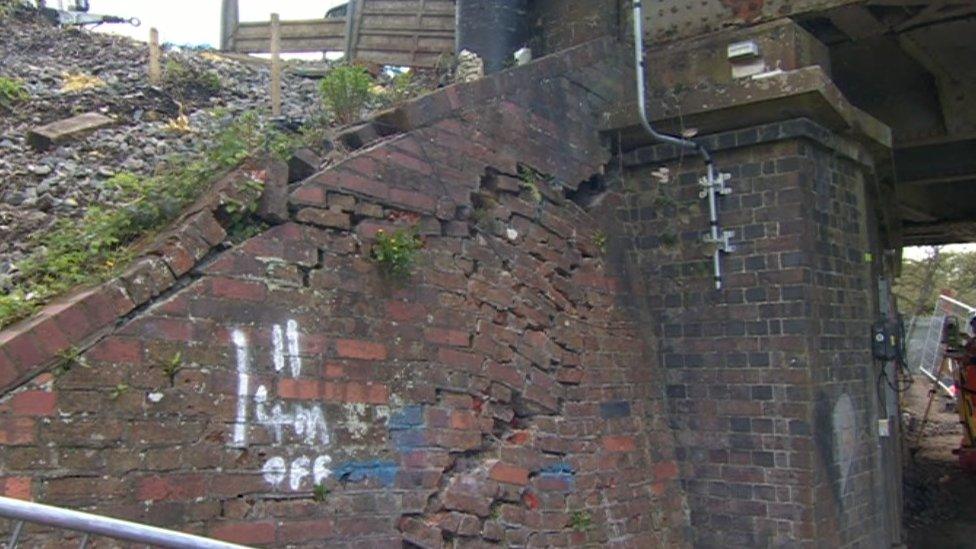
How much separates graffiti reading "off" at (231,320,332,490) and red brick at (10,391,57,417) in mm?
738

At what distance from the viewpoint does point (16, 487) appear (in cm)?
286

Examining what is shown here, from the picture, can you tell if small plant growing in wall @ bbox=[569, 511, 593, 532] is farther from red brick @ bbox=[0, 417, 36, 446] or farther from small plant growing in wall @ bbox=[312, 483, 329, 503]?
red brick @ bbox=[0, 417, 36, 446]

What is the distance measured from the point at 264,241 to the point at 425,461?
136 centimetres

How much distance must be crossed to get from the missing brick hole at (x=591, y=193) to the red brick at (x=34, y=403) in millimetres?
3643

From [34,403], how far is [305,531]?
4.11 ft

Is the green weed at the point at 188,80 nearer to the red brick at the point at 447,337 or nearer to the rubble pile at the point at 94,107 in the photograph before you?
the rubble pile at the point at 94,107

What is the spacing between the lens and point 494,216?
492cm

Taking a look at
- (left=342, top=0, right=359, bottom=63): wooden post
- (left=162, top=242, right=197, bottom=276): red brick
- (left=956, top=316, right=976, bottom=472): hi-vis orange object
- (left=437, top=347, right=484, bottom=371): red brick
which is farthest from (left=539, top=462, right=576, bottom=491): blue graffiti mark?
(left=956, top=316, right=976, bottom=472): hi-vis orange object

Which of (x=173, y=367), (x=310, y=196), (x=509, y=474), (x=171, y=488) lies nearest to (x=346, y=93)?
(x=310, y=196)

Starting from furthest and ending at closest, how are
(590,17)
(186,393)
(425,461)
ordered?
(590,17), (425,461), (186,393)

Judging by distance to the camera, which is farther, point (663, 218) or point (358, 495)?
point (663, 218)

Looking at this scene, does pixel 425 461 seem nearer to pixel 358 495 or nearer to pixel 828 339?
pixel 358 495

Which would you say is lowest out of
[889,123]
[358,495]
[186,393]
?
[358,495]

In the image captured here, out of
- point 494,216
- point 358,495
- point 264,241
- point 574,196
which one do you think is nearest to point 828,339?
point 574,196
